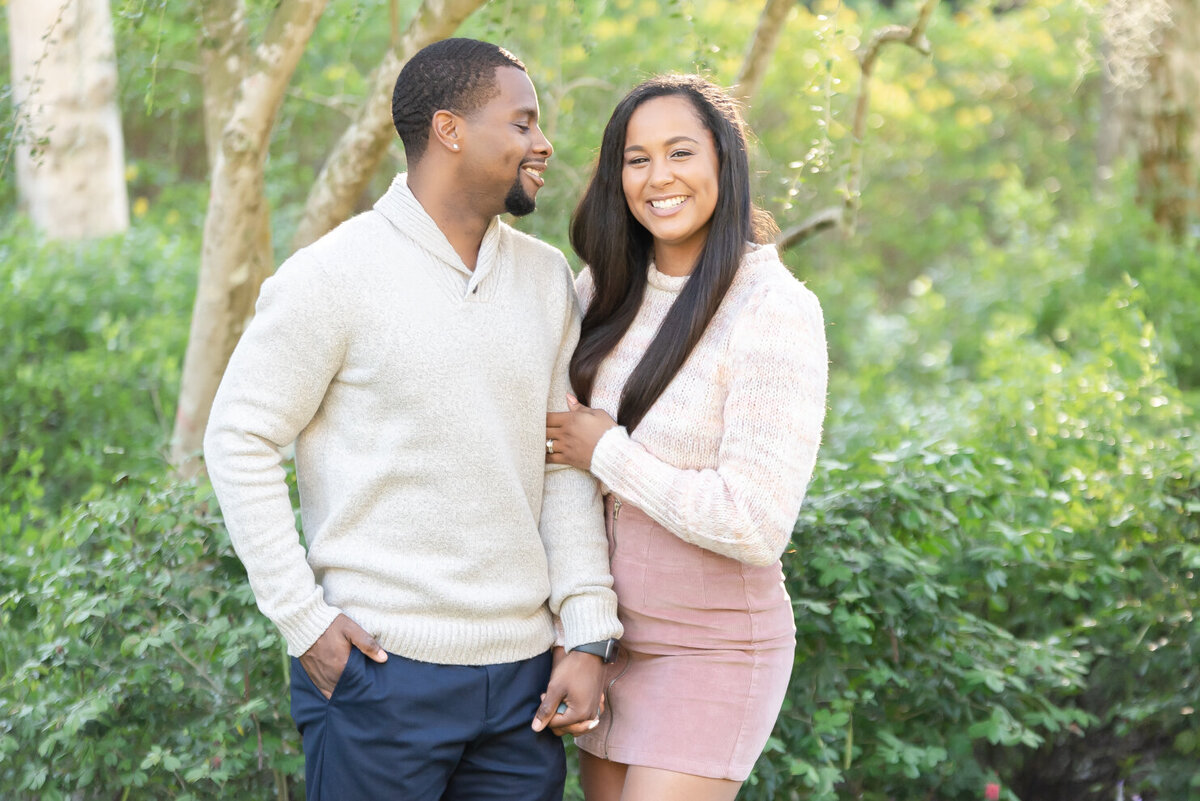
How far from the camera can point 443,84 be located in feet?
7.62

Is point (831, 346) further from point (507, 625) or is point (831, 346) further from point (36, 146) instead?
point (507, 625)

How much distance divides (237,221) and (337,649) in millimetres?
2185

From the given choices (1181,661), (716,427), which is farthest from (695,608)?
(1181,661)

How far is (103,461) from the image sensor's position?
5031 mm

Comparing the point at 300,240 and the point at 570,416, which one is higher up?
the point at 570,416

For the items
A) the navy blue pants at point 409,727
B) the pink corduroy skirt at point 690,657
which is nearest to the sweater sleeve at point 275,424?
the navy blue pants at point 409,727

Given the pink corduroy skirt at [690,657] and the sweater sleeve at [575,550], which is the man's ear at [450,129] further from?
the pink corduroy skirt at [690,657]

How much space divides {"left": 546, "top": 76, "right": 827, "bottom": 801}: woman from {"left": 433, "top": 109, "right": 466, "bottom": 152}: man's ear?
43 cm

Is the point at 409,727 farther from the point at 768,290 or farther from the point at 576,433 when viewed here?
the point at 768,290

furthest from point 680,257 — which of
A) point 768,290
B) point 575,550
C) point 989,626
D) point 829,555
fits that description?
point 989,626

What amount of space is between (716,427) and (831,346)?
26.2 ft

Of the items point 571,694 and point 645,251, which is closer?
point 571,694

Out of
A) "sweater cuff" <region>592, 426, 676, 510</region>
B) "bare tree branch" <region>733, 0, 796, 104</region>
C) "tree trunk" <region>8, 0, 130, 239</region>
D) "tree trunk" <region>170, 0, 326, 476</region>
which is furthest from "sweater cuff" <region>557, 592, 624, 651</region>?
"tree trunk" <region>8, 0, 130, 239</region>

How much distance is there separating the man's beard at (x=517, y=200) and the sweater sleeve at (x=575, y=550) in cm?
28
